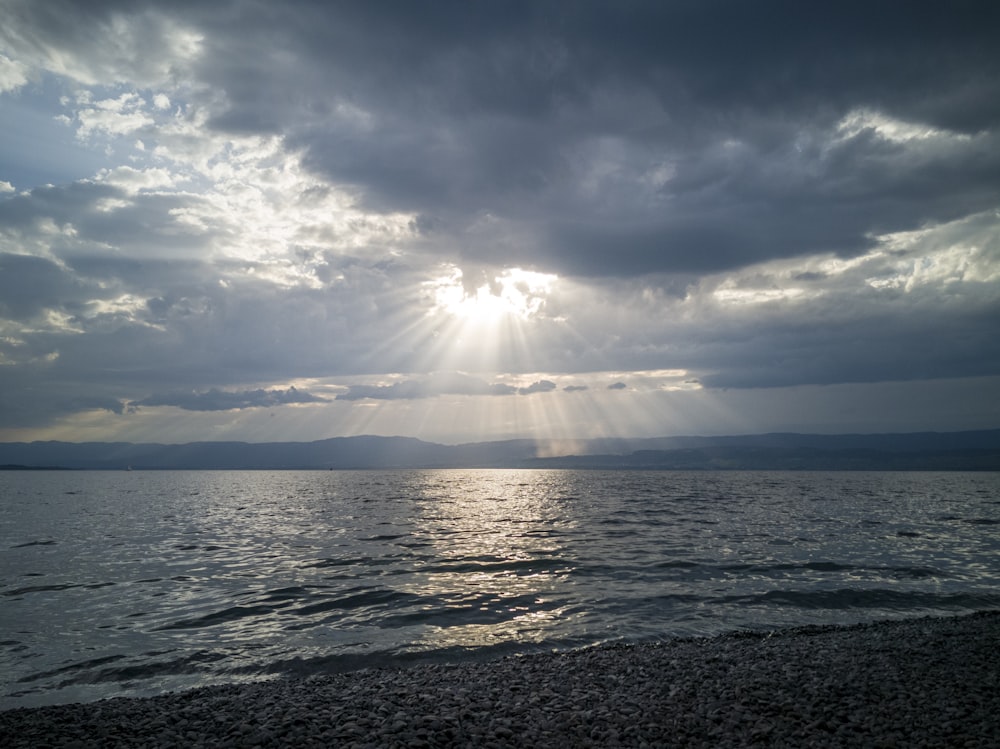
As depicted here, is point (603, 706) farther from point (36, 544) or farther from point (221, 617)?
point (36, 544)

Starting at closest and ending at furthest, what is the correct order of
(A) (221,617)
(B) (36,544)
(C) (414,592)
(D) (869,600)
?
(A) (221,617)
(D) (869,600)
(C) (414,592)
(B) (36,544)

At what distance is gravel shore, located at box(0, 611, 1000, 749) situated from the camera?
9.84 metres

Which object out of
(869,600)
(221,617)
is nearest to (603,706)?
(221,617)

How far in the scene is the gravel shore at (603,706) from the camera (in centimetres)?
984

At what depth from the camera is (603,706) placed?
11.1m

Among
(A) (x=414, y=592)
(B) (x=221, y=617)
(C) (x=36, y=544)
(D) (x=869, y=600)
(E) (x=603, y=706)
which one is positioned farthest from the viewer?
(C) (x=36, y=544)

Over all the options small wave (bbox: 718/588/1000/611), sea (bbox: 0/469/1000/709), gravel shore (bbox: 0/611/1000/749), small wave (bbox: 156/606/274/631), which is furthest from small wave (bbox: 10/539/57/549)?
small wave (bbox: 718/588/1000/611)

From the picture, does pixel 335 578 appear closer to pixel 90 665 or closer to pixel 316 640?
pixel 316 640

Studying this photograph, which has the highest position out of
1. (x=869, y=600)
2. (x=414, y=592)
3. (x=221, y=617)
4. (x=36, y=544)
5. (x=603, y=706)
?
(x=603, y=706)

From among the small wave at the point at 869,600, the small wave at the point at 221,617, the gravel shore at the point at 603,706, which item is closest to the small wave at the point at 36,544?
the small wave at the point at 221,617

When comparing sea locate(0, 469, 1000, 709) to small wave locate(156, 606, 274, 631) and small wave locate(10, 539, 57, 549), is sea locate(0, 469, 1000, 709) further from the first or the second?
small wave locate(10, 539, 57, 549)

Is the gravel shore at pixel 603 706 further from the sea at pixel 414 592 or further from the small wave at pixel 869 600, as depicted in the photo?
the small wave at pixel 869 600

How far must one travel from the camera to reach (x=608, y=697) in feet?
38.1

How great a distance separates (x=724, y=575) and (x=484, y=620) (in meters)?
13.2
